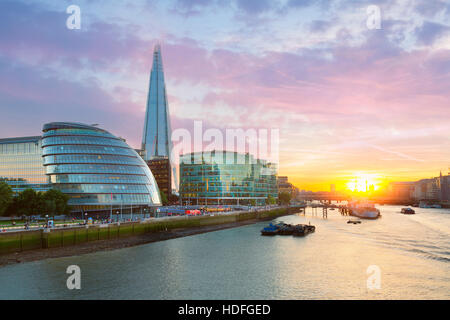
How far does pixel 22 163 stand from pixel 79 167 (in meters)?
19.2

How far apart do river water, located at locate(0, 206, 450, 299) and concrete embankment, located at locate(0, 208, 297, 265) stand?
13.5ft

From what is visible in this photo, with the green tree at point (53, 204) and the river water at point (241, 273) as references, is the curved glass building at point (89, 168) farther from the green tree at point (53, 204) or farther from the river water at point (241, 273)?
the river water at point (241, 273)

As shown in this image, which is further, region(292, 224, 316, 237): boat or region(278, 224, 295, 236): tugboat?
region(278, 224, 295, 236): tugboat

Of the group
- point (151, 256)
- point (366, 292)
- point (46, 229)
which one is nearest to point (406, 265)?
point (366, 292)

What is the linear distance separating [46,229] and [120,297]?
83.7 ft

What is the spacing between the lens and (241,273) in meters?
41.9

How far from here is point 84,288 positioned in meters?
34.4

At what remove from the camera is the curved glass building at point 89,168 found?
10025 cm

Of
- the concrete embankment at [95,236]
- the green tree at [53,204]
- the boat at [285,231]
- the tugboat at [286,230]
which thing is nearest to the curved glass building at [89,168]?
the green tree at [53,204]

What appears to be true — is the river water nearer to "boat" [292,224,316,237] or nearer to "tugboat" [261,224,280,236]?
"boat" [292,224,316,237]

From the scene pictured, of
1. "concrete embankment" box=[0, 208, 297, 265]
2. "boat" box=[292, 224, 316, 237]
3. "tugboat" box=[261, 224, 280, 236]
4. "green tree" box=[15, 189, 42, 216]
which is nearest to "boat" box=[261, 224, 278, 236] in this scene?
"tugboat" box=[261, 224, 280, 236]

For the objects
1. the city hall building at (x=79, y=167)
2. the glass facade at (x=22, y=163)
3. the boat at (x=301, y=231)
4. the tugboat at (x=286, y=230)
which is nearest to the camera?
the boat at (x=301, y=231)

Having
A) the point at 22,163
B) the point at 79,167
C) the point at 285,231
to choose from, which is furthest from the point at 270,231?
the point at 22,163

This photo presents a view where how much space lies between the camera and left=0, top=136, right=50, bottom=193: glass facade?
104 m
